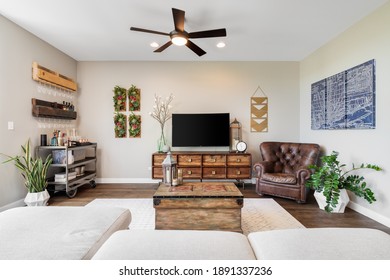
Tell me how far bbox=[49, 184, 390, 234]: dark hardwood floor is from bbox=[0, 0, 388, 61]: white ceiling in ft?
8.90

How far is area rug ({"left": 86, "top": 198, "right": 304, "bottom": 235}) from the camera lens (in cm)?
266

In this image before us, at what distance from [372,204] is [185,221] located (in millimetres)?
2510

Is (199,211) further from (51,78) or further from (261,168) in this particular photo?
(51,78)

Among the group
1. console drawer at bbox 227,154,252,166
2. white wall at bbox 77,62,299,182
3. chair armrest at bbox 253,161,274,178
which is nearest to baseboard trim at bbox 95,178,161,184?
white wall at bbox 77,62,299,182

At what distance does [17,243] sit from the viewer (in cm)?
105

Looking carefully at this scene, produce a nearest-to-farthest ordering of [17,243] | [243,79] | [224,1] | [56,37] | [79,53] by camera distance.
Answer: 1. [17,243]
2. [224,1]
3. [56,37]
4. [79,53]
5. [243,79]

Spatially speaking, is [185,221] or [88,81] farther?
[88,81]

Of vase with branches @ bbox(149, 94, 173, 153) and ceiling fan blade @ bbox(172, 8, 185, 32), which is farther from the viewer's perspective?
vase with branches @ bbox(149, 94, 173, 153)

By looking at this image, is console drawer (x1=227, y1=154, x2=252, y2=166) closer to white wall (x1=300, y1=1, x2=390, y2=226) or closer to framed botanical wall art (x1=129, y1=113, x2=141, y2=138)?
white wall (x1=300, y1=1, x2=390, y2=226)

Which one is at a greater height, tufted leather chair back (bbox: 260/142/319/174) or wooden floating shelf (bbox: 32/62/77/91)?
wooden floating shelf (bbox: 32/62/77/91)

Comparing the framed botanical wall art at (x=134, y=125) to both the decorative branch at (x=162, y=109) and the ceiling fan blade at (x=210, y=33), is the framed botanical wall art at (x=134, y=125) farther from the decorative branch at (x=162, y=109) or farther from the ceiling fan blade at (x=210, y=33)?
the ceiling fan blade at (x=210, y=33)

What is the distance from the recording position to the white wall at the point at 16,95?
3064 mm
